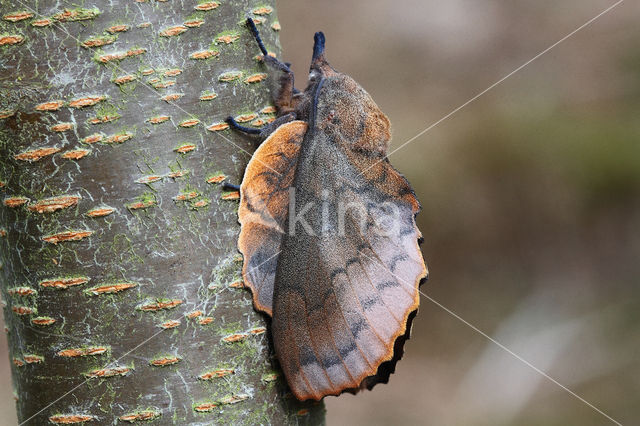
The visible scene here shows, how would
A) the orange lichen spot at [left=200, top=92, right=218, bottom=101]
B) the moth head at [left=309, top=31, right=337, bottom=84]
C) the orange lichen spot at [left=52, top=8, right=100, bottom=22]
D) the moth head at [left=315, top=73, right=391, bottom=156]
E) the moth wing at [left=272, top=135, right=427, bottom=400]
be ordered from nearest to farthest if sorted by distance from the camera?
1. the orange lichen spot at [left=52, top=8, right=100, bottom=22]
2. the orange lichen spot at [left=200, top=92, right=218, bottom=101]
3. the moth wing at [left=272, top=135, right=427, bottom=400]
4. the moth head at [left=315, top=73, right=391, bottom=156]
5. the moth head at [left=309, top=31, right=337, bottom=84]

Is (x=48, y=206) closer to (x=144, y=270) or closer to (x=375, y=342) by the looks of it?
(x=144, y=270)

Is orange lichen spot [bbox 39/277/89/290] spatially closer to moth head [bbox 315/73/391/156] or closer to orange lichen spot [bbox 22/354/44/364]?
orange lichen spot [bbox 22/354/44/364]

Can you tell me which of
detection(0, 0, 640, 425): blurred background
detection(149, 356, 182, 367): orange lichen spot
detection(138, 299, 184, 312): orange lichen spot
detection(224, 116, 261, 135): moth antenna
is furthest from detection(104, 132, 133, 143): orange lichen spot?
detection(0, 0, 640, 425): blurred background

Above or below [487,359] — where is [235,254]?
above

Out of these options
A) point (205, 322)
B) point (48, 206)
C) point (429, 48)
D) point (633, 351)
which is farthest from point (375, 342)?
point (429, 48)

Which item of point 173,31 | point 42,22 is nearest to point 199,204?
point 173,31

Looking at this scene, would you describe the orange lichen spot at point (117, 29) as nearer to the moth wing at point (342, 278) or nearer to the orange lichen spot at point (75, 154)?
the orange lichen spot at point (75, 154)
